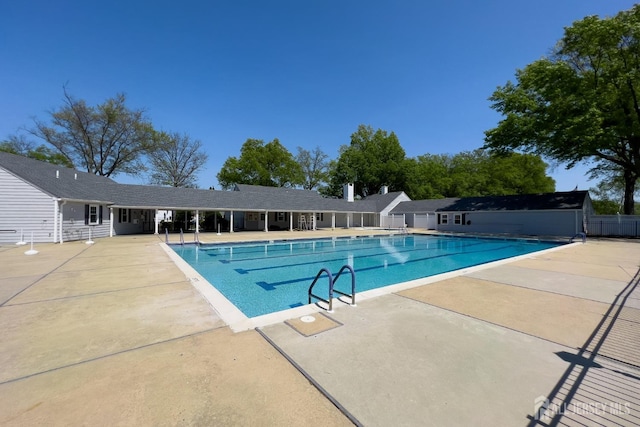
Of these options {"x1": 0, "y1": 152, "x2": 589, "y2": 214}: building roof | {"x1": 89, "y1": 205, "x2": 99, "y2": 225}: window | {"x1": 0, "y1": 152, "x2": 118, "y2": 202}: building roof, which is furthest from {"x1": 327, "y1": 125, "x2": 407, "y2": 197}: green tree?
{"x1": 89, "y1": 205, "x2": 99, "y2": 225}: window

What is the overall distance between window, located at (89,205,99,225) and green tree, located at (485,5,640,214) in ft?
104

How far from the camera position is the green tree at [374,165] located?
141 ft

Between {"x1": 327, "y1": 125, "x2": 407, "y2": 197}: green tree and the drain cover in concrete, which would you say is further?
{"x1": 327, "y1": 125, "x2": 407, "y2": 197}: green tree

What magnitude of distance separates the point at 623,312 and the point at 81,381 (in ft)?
25.1

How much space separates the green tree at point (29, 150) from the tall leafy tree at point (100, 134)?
308 centimetres

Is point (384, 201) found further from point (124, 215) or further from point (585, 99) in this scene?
point (124, 215)

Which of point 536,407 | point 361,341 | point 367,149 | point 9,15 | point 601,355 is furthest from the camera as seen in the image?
point 367,149

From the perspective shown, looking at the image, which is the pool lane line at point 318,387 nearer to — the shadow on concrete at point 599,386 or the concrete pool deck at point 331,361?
the concrete pool deck at point 331,361

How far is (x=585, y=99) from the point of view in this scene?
18625 millimetres

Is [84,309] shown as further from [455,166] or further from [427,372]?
[455,166]

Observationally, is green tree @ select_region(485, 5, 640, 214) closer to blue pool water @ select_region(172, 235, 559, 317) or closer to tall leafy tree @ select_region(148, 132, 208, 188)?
blue pool water @ select_region(172, 235, 559, 317)

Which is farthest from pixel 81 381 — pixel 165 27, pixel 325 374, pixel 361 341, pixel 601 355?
pixel 165 27

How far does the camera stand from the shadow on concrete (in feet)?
7.00

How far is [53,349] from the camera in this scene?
3.27m
